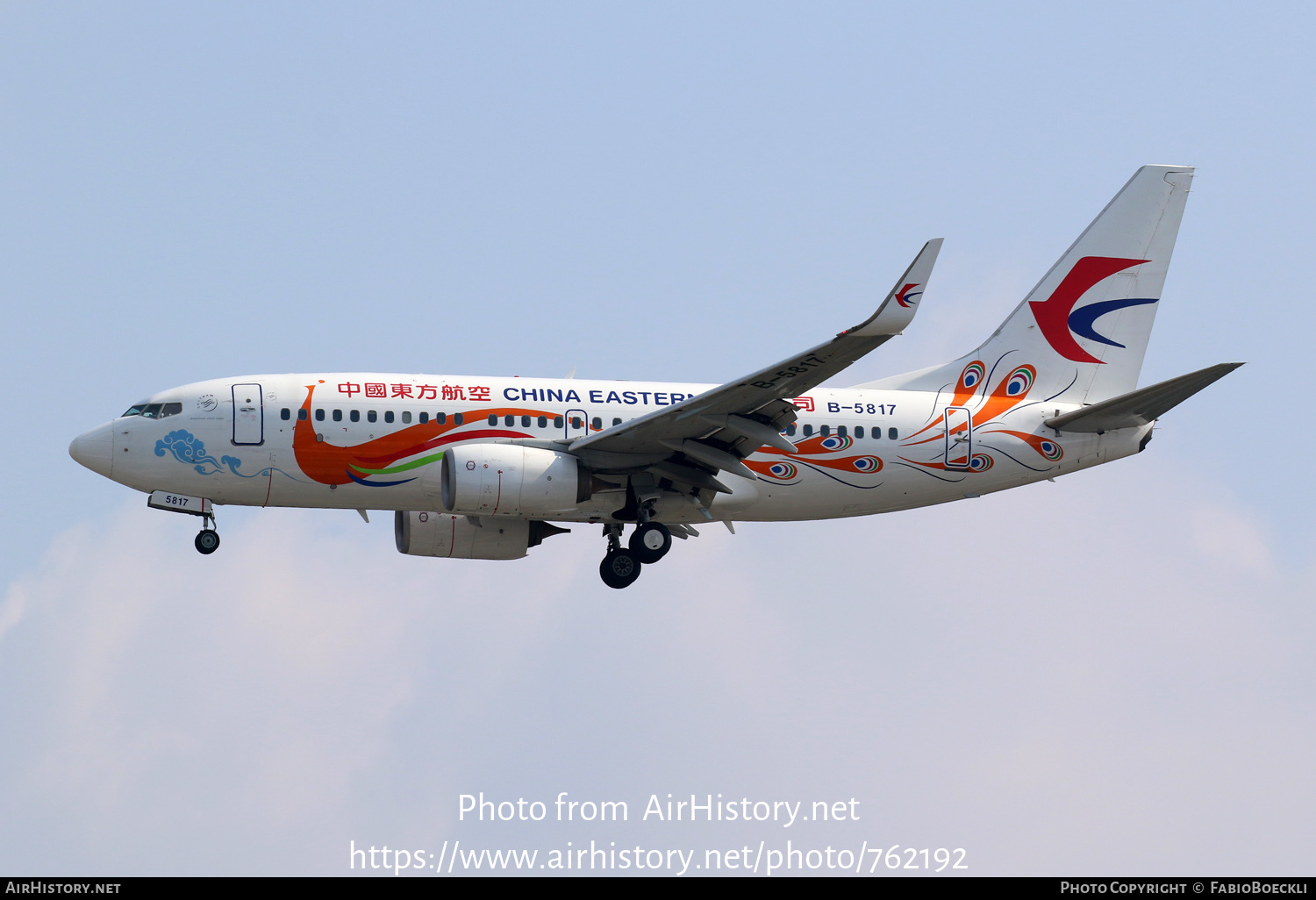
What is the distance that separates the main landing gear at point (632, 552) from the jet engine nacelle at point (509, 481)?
2136 mm

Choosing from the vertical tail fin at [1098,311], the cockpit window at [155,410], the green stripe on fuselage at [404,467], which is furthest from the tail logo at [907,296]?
the cockpit window at [155,410]

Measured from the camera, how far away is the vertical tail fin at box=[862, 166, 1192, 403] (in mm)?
36562

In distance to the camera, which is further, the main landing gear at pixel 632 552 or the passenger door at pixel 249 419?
the main landing gear at pixel 632 552

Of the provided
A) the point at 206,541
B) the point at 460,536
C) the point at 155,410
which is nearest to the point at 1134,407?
the point at 460,536

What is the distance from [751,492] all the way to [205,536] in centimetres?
1106

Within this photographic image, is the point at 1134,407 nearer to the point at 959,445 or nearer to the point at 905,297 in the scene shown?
the point at 959,445

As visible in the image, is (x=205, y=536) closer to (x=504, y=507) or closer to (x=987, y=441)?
(x=504, y=507)

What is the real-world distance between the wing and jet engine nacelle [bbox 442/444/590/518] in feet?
1.99

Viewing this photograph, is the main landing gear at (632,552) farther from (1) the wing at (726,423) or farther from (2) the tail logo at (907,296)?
(2) the tail logo at (907,296)

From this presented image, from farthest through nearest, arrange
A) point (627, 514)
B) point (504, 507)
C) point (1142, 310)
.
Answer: point (1142, 310) < point (627, 514) < point (504, 507)

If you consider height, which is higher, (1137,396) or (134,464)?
(1137,396)

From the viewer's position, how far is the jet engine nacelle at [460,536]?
118 feet

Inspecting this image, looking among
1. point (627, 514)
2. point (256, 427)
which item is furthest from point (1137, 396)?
point (256, 427)

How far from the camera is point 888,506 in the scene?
35000 mm
